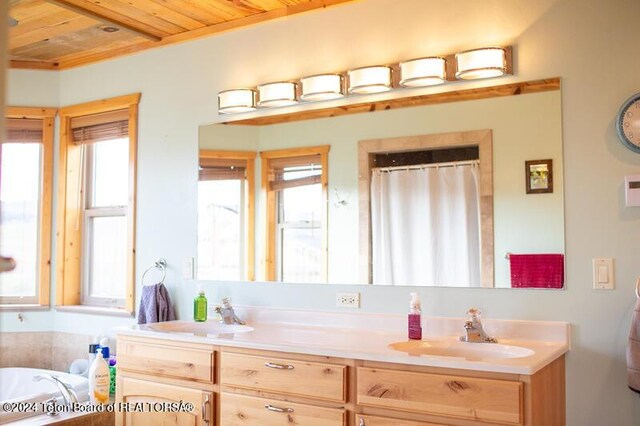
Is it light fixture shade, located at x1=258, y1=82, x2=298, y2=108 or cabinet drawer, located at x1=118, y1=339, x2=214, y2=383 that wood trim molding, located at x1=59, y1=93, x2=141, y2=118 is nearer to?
light fixture shade, located at x1=258, y1=82, x2=298, y2=108

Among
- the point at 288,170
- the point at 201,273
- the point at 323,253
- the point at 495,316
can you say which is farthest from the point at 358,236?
the point at 201,273

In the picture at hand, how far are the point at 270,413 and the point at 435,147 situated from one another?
1.30 meters

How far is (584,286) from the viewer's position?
2.43 meters

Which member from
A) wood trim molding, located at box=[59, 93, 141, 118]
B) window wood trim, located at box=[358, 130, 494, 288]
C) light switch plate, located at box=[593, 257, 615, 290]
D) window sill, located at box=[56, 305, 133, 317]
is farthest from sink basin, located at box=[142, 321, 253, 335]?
light switch plate, located at box=[593, 257, 615, 290]

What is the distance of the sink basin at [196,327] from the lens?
10.3 ft

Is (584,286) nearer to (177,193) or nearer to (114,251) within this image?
(177,193)

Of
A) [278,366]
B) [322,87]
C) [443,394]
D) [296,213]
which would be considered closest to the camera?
[443,394]

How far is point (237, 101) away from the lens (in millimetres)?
3314

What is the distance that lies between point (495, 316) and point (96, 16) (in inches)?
99.0

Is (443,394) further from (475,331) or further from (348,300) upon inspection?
(348,300)

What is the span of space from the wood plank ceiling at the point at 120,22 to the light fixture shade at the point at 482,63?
74cm

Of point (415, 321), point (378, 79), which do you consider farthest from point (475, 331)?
point (378, 79)

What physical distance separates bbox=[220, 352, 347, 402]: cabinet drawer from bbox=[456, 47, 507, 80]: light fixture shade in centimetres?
130

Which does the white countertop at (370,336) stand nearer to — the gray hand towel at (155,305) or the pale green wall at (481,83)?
the pale green wall at (481,83)
